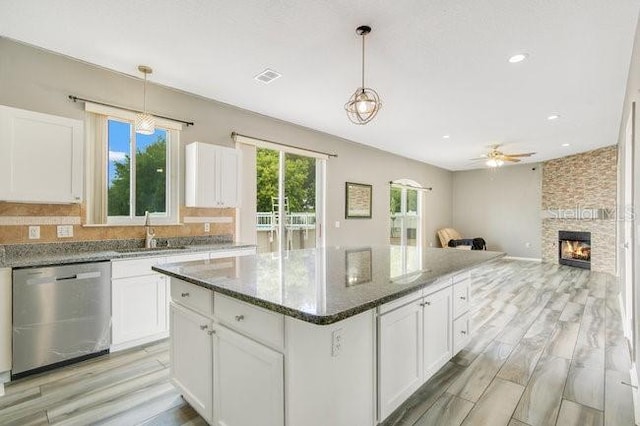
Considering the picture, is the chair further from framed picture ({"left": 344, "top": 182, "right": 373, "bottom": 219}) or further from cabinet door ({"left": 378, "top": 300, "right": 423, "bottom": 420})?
cabinet door ({"left": 378, "top": 300, "right": 423, "bottom": 420})

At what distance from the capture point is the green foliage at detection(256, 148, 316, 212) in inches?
186

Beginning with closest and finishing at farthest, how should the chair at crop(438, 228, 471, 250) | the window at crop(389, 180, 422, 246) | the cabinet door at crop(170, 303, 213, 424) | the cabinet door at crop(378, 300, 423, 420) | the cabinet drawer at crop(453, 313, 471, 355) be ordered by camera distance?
1. the cabinet door at crop(378, 300, 423, 420)
2. the cabinet door at crop(170, 303, 213, 424)
3. the cabinet drawer at crop(453, 313, 471, 355)
4. the window at crop(389, 180, 422, 246)
5. the chair at crop(438, 228, 471, 250)

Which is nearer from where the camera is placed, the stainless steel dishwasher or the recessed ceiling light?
the stainless steel dishwasher

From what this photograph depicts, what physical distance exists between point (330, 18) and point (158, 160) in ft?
8.57

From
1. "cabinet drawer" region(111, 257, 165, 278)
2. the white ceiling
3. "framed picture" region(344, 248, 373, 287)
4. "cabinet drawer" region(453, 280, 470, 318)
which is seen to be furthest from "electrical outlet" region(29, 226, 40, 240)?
"cabinet drawer" region(453, 280, 470, 318)

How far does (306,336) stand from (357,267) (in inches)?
34.0

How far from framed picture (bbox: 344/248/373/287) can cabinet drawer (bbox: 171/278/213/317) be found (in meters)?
0.79

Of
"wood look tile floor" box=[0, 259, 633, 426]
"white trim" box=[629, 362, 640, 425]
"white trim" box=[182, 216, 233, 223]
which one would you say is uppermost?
"white trim" box=[182, 216, 233, 223]

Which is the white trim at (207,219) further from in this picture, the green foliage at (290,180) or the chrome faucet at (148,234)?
the green foliage at (290,180)

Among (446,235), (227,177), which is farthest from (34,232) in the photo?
(446,235)

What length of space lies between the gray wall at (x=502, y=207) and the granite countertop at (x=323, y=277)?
7233 mm

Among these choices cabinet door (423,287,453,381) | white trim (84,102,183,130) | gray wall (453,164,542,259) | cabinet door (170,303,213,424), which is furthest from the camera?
gray wall (453,164,542,259)

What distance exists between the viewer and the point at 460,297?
2.62 metres

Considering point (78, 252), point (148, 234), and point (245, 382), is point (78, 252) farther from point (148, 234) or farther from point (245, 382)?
point (245, 382)
